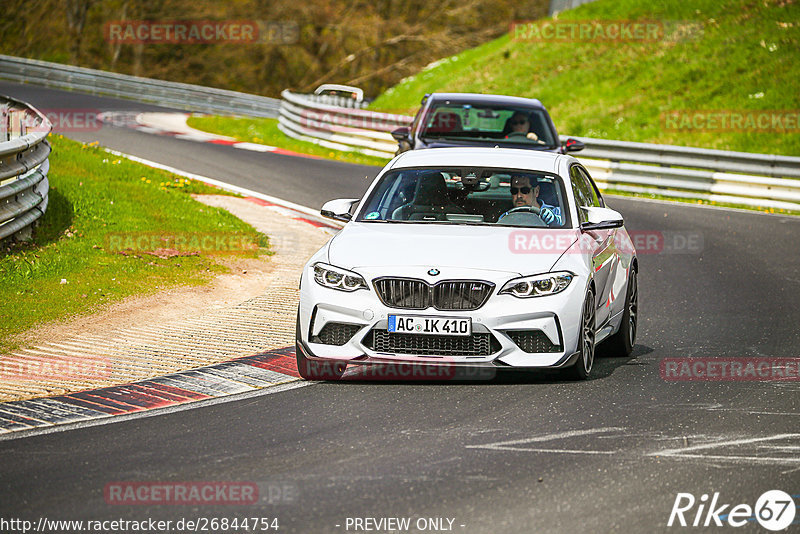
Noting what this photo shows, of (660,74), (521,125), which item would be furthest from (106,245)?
(660,74)

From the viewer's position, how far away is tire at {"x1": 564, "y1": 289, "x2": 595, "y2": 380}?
8.20 metres

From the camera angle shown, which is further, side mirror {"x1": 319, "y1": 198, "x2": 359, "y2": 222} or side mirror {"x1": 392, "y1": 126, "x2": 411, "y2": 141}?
side mirror {"x1": 392, "y1": 126, "x2": 411, "y2": 141}

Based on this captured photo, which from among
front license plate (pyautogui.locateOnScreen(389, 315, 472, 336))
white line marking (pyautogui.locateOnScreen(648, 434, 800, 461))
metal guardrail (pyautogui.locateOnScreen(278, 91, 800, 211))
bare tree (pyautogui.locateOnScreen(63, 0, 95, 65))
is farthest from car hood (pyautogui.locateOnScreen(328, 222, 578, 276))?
bare tree (pyautogui.locateOnScreen(63, 0, 95, 65))

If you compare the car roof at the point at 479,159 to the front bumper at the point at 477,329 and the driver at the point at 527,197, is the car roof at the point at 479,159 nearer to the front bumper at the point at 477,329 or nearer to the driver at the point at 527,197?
the driver at the point at 527,197

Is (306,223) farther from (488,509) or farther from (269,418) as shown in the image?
(488,509)

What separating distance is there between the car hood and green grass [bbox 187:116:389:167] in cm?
→ 1717

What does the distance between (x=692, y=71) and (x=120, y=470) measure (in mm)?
28603

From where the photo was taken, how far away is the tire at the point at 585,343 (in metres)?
8.20

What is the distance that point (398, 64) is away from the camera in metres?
57.4

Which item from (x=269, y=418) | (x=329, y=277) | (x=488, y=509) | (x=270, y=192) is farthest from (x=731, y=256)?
(x=488, y=509)

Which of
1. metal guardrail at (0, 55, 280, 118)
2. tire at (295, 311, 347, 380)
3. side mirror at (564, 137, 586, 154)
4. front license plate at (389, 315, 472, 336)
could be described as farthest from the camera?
metal guardrail at (0, 55, 280, 118)

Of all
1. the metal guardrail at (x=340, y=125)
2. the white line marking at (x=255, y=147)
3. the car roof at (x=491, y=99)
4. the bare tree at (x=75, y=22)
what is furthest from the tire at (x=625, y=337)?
the bare tree at (x=75, y=22)

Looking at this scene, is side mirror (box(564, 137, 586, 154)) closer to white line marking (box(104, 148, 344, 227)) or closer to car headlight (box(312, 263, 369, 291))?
white line marking (box(104, 148, 344, 227))

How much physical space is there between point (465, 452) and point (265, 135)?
2646 centimetres
